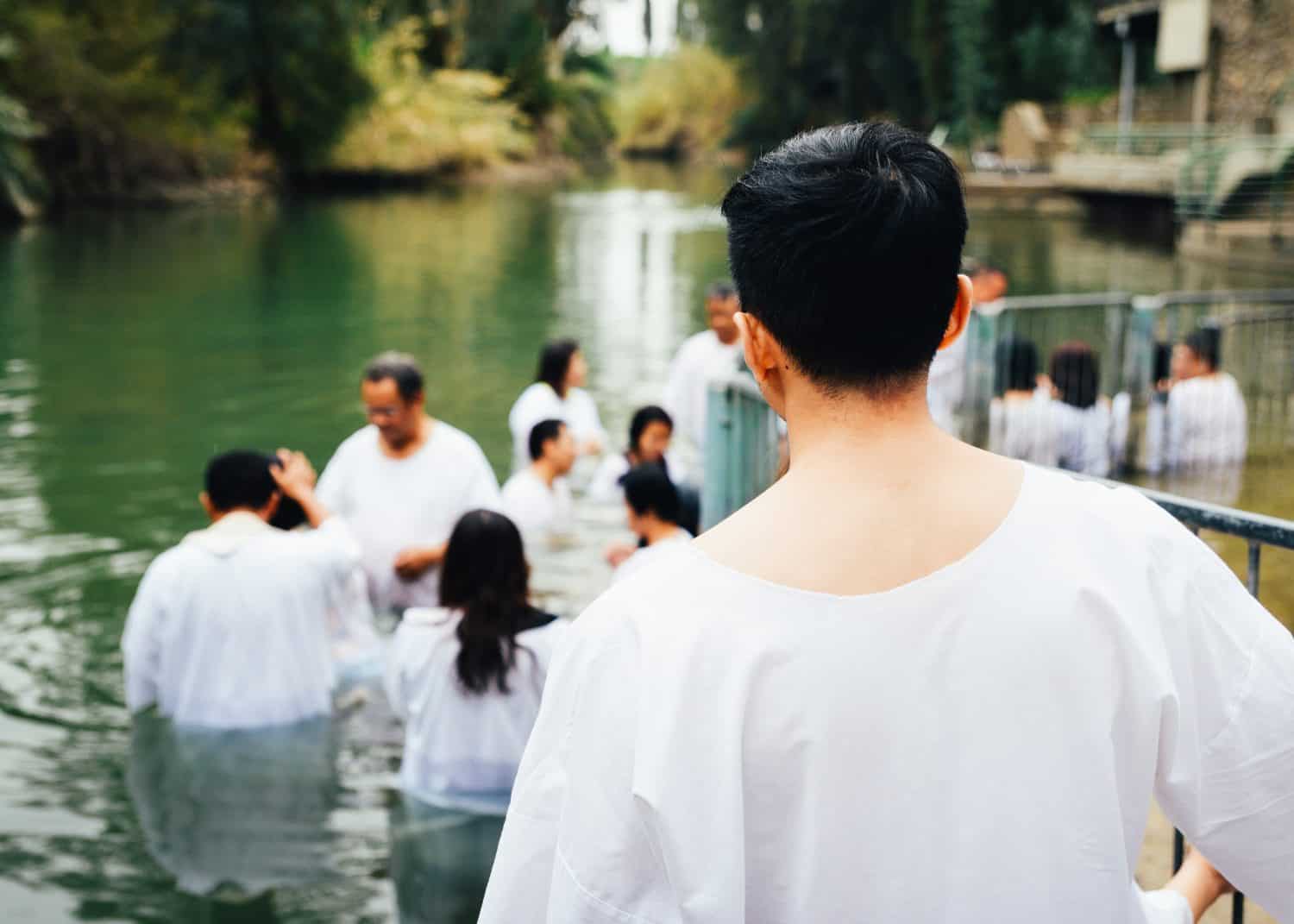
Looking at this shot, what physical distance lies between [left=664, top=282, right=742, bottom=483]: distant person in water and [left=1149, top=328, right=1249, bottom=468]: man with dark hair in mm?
2851

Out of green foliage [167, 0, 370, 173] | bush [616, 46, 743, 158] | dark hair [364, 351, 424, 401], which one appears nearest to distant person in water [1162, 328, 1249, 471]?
dark hair [364, 351, 424, 401]

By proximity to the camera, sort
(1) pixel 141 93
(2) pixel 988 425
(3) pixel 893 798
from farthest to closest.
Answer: (1) pixel 141 93
(2) pixel 988 425
(3) pixel 893 798

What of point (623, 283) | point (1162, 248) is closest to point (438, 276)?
point (623, 283)

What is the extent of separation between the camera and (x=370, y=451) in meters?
6.98

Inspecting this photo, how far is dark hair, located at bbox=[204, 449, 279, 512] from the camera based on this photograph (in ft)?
18.7

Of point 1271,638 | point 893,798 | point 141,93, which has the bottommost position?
point 893,798

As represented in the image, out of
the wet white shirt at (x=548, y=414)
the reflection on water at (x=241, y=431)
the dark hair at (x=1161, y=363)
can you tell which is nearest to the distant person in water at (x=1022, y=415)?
the dark hair at (x=1161, y=363)

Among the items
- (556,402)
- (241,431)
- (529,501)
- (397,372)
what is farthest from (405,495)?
(241,431)

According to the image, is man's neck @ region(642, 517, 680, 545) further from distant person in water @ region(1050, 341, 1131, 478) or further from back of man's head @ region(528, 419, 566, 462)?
distant person in water @ region(1050, 341, 1131, 478)

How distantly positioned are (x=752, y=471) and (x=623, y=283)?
20700 mm

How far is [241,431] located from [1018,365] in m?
7.44

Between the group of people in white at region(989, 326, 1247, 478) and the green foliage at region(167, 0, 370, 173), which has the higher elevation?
the green foliage at region(167, 0, 370, 173)

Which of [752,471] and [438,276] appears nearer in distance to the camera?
[752,471]

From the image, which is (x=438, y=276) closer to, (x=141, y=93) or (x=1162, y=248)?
(x=1162, y=248)
